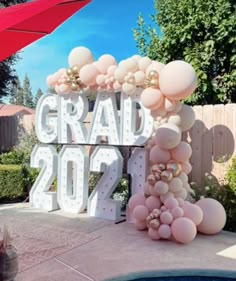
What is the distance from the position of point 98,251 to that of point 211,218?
1951 millimetres

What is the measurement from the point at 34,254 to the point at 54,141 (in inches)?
125

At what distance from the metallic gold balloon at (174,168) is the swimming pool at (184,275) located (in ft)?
6.64

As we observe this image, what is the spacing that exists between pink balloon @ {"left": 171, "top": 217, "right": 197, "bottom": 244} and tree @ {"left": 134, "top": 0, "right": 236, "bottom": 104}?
4.77 metres

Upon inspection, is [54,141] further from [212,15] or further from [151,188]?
[212,15]

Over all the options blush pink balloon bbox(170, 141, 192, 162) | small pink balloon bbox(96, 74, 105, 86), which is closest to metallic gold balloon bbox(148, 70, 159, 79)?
small pink balloon bbox(96, 74, 105, 86)

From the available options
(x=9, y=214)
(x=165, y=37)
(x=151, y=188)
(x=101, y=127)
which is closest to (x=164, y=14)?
(x=165, y=37)

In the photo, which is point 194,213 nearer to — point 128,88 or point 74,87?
point 128,88

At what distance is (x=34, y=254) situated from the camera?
491 centimetres

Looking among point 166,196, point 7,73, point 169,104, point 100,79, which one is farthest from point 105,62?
point 7,73

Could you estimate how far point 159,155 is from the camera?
5910 millimetres

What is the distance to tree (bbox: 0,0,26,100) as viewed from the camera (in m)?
13.0

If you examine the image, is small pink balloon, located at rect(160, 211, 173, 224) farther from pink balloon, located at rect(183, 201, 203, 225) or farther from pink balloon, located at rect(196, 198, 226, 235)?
pink balloon, located at rect(196, 198, 226, 235)

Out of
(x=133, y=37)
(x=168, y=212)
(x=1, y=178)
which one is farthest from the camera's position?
(x=133, y=37)

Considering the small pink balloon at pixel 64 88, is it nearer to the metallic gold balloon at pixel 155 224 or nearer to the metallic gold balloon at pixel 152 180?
the metallic gold balloon at pixel 152 180
